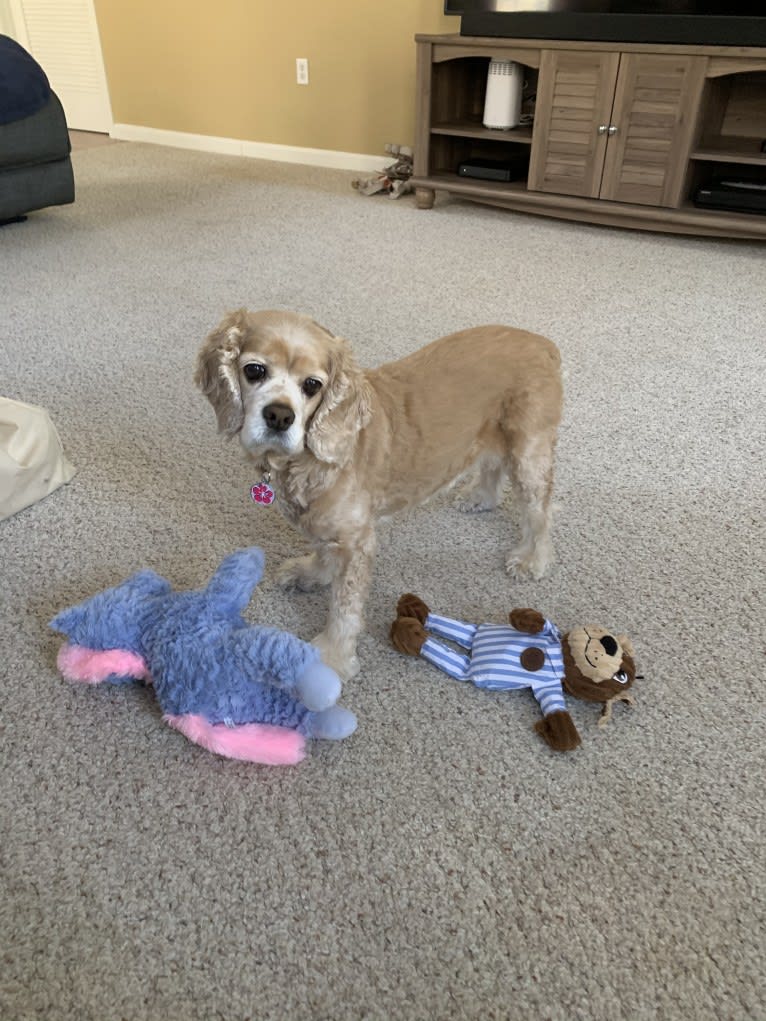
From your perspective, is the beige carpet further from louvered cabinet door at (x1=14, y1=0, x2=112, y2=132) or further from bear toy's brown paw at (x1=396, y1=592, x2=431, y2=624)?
louvered cabinet door at (x1=14, y1=0, x2=112, y2=132)

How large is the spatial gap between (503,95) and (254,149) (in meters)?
2.03

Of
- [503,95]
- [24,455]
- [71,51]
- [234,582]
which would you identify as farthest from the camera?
[71,51]

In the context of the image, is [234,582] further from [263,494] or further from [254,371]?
[254,371]

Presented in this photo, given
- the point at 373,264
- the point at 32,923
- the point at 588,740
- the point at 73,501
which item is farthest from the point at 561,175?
the point at 32,923

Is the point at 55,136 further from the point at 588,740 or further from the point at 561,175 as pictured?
the point at 588,740

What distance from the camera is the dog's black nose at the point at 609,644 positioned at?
1153 millimetres

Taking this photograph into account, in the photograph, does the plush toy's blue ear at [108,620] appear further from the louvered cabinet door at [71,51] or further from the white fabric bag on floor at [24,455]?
the louvered cabinet door at [71,51]

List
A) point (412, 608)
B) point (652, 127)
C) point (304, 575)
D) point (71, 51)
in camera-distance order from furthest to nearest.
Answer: point (71, 51) < point (652, 127) < point (304, 575) < point (412, 608)

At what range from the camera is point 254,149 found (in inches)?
193

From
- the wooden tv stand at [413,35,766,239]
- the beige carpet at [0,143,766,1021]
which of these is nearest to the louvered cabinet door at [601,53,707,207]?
the wooden tv stand at [413,35,766,239]

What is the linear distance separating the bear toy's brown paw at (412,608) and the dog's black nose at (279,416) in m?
0.40

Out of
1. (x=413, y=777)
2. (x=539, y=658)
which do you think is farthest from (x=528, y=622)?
(x=413, y=777)

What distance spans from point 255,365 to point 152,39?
16.5 ft

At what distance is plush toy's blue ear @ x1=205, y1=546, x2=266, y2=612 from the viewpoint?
3.77 feet
